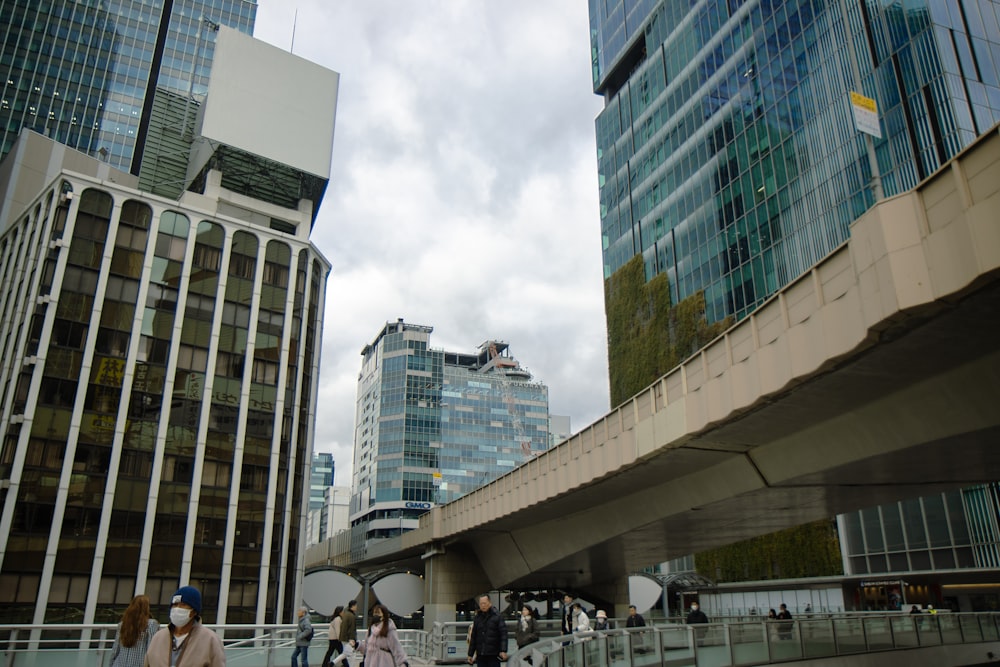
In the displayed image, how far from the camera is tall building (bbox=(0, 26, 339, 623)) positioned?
37469mm

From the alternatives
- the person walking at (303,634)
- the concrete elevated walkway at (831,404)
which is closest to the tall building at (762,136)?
the concrete elevated walkway at (831,404)

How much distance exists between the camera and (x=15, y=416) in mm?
37656

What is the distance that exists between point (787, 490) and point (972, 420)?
8.38 metres

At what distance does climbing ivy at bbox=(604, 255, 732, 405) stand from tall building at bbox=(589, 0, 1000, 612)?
227 mm

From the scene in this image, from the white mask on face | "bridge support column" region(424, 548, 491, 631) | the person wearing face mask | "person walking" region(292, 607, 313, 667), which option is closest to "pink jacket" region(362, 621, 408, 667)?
the person wearing face mask

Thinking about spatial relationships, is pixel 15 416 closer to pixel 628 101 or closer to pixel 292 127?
pixel 292 127

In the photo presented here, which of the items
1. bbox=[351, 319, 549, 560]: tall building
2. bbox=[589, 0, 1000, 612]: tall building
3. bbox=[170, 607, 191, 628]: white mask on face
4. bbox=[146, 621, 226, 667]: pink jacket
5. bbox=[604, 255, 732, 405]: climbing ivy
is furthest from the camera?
bbox=[351, 319, 549, 560]: tall building

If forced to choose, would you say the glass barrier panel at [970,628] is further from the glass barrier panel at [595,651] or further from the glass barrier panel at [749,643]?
the glass barrier panel at [595,651]

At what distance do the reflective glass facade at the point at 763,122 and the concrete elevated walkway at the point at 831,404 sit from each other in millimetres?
18232

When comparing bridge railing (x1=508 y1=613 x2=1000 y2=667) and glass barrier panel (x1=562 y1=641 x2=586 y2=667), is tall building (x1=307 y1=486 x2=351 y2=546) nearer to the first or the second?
bridge railing (x1=508 y1=613 x2=1000 y2=667)

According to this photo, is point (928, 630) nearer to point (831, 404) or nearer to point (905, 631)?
point (905, 631)

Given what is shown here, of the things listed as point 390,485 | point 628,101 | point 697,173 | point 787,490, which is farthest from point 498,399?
point 787,490

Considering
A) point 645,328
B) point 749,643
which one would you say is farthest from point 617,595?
point 749,643

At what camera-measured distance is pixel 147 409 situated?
41.5 metres
